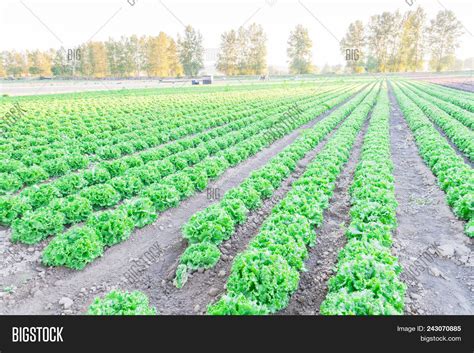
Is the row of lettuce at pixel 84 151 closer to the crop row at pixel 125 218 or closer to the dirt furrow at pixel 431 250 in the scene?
the crop row at pixel 125 218

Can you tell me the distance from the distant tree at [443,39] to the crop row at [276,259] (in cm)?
10199

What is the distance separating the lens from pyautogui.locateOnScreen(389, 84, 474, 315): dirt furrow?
22.4 ft

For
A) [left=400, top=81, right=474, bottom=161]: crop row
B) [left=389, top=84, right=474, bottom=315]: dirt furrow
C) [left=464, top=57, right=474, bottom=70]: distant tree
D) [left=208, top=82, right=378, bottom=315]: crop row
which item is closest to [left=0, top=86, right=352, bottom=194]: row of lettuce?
[left=208, top=82, right=378, bottom=315]: crop row

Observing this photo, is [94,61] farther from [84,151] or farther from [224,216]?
[224,216]

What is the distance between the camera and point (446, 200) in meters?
11.2

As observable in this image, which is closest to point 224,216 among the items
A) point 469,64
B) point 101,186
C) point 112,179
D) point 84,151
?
point 101,186

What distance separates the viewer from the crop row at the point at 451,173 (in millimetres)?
9812

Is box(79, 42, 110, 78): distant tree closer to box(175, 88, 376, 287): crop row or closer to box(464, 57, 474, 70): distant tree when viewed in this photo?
box(175, 88, 376, 287): crop row

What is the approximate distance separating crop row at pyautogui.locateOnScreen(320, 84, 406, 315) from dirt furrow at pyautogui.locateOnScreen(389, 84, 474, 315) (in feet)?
1.94

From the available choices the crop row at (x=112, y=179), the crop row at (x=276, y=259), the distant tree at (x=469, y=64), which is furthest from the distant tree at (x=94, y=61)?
the distant tree at (x=469, y=64)

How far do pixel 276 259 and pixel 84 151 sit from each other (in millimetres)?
13473
